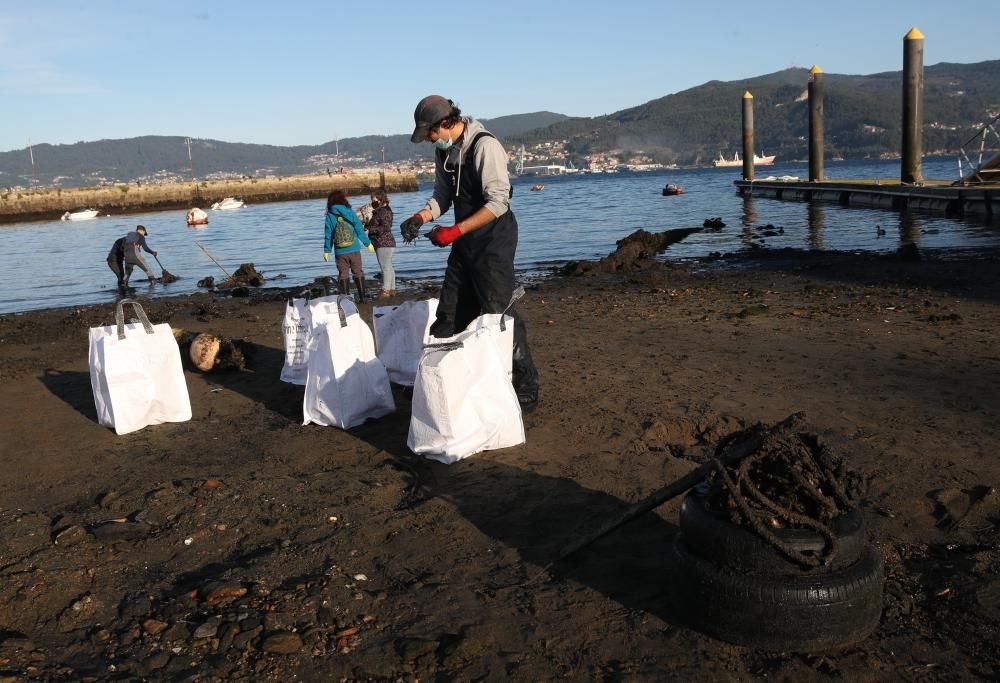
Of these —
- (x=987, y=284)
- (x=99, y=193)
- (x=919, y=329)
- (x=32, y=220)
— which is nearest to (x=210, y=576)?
(x=919, y=329)

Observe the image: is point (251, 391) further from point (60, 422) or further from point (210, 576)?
point (210, 576)

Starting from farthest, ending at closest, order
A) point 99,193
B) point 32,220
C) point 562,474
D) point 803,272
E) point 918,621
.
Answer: point 99,193 → point 32,220 → point 803,272 → point 562,474 → point 918,621

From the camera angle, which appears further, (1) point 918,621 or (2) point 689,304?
(2) point 689,304

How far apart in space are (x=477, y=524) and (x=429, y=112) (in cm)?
248

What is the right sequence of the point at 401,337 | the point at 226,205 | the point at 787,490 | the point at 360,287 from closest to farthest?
the point at 787,490 → the point at 401,337 → the point at 360,287 → the point at 226,205

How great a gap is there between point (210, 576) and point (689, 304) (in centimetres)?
779

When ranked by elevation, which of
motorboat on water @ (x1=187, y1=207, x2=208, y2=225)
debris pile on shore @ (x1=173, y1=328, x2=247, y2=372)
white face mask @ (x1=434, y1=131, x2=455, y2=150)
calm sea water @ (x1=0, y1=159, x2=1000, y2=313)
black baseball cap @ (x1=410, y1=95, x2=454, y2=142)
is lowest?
calm sea water @ (x1=0, y1=159, x2=1000, y2=313)

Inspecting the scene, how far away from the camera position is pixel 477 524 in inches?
156

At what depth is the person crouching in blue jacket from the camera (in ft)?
38.3

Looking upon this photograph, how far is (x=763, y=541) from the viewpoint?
2.74 m

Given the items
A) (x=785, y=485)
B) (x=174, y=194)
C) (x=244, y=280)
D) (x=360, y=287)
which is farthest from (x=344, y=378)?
(x=174, y=194)

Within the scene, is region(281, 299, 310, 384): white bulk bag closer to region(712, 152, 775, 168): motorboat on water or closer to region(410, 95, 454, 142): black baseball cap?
region(410, 95, 454, 142): black baseball cap

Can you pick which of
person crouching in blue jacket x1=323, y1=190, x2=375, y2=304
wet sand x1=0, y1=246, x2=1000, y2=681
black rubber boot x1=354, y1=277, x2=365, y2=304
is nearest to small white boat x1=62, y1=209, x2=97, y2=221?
black rubber boot x1=354, y1=277, x2=365, y2=304

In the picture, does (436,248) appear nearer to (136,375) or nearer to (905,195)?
(905,195)
